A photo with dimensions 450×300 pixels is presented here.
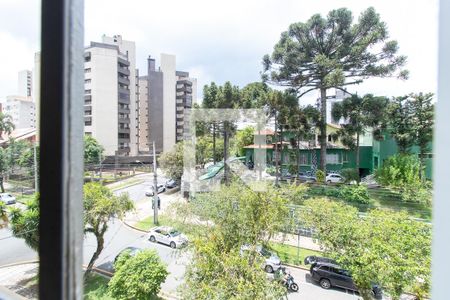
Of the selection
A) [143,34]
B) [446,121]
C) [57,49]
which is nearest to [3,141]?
[143,34]

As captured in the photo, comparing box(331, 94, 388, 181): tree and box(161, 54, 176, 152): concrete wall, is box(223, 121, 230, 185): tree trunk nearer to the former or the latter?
box(161, 54, 176, 152): concrete wall

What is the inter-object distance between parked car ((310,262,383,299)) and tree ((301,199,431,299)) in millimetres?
211

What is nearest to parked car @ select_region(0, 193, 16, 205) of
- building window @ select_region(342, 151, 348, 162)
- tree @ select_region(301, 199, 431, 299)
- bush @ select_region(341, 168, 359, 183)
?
tree @ select_region(301, 199, 431, 299)

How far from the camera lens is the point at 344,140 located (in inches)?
138

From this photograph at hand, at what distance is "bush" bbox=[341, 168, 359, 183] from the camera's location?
3110 mm

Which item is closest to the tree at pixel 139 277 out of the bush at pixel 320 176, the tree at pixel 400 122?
the bush at pixel 320 176

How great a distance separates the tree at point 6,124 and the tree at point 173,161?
1300 mm

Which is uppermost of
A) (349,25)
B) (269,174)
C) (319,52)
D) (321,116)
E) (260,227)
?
(349,25)

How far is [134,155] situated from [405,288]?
2367 mm

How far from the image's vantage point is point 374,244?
6.24ft

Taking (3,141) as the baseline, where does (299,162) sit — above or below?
below

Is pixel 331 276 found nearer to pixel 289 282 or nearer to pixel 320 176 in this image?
pixel 289 282

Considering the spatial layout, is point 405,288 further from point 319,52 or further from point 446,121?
point 319,52

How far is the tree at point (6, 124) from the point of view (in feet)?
3.72
